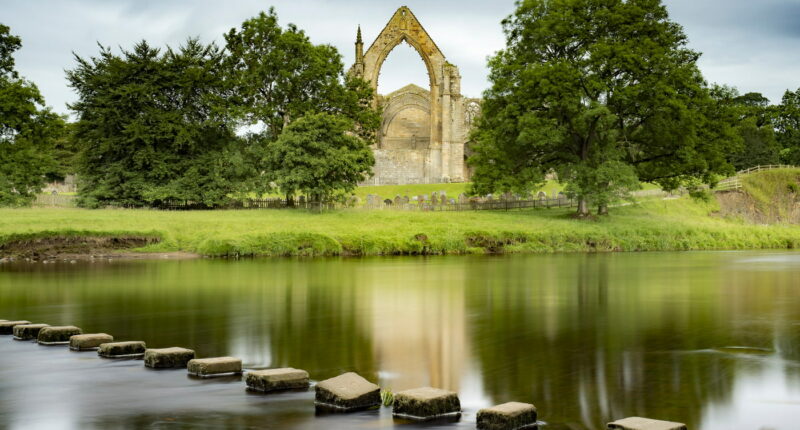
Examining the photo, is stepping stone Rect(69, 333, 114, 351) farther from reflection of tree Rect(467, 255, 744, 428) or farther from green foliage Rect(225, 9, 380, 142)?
green foliage Rect(225, 9, 380, 142)

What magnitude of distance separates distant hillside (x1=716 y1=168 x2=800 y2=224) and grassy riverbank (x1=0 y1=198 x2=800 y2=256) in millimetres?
10580

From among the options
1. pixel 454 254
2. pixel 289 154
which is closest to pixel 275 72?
pixel 289 154

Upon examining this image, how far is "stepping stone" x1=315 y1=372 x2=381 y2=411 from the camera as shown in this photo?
755cm

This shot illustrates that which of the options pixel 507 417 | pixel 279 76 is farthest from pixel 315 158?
pixel 507 417

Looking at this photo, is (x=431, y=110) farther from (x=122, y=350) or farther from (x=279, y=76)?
(x=122, y=350)

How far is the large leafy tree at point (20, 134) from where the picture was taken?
4425 centimetres

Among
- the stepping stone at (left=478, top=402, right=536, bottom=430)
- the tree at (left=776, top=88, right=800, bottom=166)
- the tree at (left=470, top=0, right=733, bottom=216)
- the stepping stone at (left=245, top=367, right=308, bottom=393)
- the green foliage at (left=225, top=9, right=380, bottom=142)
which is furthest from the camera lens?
the tree at (left=776, top=88, right=800, bottom=166)

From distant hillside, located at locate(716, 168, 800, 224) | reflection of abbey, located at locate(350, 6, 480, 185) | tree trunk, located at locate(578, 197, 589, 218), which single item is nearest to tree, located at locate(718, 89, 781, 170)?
distant hillside, located at locate(716, 168, 800, 224)

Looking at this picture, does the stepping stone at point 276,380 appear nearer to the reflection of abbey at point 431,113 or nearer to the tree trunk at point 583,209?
the tree trunk at point 583,209

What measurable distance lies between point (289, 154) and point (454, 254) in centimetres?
1364

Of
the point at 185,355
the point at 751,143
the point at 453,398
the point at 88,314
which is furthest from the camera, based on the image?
the point at 751,143

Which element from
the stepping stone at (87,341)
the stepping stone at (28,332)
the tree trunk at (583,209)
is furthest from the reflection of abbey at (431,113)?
the stepping stone at (87,341)

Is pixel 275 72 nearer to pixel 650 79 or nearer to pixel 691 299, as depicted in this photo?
pixel 650 79

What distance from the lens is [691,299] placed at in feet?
57.6
